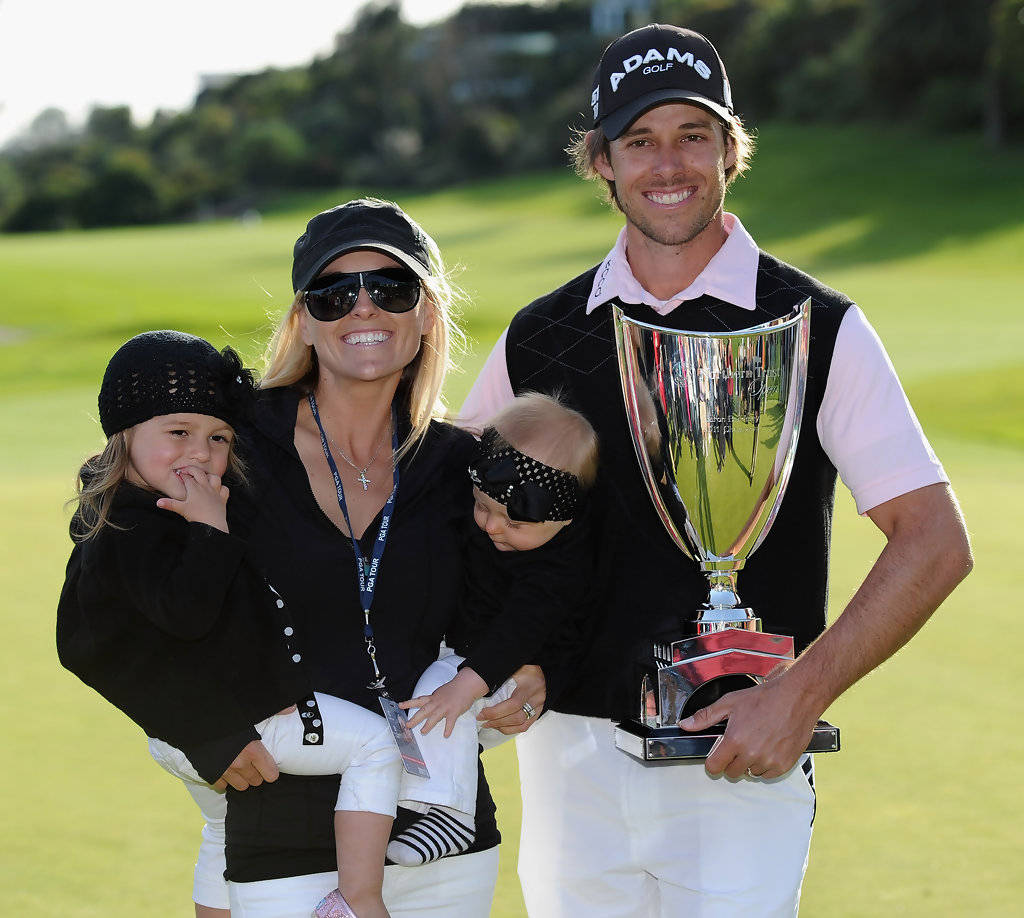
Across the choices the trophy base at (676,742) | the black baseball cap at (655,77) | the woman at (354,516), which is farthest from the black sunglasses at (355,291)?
the trophy base at (676,742)

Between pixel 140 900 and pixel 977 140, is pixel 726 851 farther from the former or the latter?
pixel 977 140

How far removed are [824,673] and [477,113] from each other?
6890cm

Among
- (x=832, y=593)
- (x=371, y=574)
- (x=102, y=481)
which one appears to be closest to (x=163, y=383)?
(x=102, y=481)

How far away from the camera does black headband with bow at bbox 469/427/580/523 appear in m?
2.79

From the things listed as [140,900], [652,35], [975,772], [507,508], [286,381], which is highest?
[652,35]

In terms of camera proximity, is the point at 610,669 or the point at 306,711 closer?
the point at 306,711

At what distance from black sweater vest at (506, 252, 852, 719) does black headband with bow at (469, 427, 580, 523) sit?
19 centimetres

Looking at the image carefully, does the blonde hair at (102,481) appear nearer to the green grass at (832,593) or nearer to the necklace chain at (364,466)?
the necklace chain at (364,466)

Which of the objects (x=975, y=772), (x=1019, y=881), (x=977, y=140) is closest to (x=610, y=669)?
(x=1019, y=881)

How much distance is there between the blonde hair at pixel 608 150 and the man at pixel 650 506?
1cm

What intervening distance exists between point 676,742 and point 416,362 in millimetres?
963

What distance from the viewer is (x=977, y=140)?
42719mm

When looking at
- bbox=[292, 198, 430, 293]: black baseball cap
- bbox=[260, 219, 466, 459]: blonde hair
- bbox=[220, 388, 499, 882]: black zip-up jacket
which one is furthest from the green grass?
bbox=[220, 388, 499, 882]: black zip-up jacket

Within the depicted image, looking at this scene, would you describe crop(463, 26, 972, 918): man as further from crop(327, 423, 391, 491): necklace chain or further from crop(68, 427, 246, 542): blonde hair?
crop(68, 427, 246, 542): blonde hair
